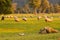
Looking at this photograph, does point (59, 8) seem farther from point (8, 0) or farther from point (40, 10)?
point (8, 0)

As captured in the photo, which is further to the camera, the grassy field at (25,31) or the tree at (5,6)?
the tree at (5,6)

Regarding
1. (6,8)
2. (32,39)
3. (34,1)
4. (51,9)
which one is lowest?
(51,9)

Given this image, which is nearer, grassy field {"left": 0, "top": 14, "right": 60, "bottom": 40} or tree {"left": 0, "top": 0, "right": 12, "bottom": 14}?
grassy field {"left": 0, "top": 14, "right": 60, "bottom": 40}

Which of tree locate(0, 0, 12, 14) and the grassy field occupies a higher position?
the grassy field

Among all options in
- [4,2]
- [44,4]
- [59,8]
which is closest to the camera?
[4,2]

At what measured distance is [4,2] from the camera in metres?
52.6

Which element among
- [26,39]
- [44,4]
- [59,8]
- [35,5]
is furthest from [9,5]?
[59,8]

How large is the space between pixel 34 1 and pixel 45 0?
19.9 meters

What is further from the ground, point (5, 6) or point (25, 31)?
point (25, 31)

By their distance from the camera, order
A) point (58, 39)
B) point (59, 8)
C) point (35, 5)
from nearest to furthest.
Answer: point (58, 39)
point (35, 5)
point (59, 8)

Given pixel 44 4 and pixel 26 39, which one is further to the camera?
pixel 44 4

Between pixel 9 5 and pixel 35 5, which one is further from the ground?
pixel 9 5

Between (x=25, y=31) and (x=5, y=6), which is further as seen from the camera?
(x=5, y=6)

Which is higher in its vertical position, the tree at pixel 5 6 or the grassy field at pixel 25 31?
the grassy field at pixel 25 31
